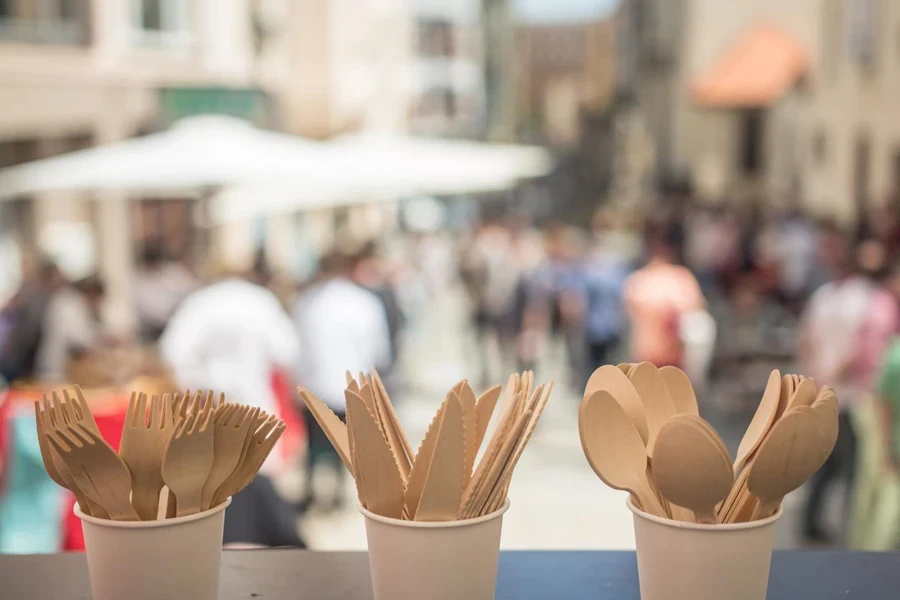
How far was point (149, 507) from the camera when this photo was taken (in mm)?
1182

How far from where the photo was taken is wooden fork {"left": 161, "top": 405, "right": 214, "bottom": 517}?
1133 millimetres

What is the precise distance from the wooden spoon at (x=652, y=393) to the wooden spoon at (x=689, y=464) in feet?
0.53

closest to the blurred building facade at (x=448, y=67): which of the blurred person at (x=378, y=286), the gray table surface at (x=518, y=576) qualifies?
the blurred person at (x=378, y=286)

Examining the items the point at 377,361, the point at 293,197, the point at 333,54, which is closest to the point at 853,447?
the point at 377,361

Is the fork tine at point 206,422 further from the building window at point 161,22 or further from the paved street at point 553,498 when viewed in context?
the building window at point 161,22

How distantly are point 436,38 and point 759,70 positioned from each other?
46440mm

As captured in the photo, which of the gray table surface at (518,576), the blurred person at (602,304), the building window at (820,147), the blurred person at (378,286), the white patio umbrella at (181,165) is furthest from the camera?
the building window at (820,147)

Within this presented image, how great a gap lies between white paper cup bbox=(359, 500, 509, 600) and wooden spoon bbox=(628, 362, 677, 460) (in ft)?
0.78

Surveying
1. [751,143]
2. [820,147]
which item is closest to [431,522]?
[820,147]

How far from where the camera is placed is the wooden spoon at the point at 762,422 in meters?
1.19

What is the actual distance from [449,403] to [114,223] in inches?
455

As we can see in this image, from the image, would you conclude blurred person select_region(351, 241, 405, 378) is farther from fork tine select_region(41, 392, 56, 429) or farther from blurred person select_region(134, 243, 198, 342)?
fork tine select_region(41, 392, 56, 429)

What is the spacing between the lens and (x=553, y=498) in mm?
6762

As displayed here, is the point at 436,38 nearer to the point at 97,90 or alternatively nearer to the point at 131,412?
the point at 97,90
